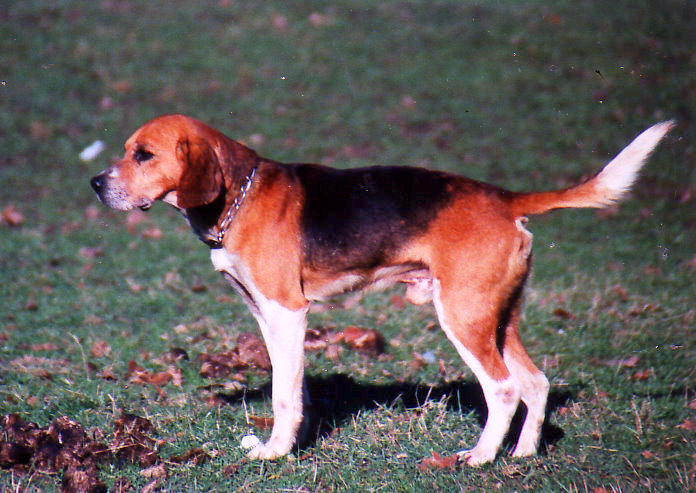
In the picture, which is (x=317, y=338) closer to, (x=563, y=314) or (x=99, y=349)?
(x=99, y=349)

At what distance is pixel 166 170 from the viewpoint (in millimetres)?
4430

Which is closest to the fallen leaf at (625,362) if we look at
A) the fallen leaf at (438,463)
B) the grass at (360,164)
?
the grass at (360,164)

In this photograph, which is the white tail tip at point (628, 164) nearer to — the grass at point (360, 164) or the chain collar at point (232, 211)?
the grass at point (360, 164)

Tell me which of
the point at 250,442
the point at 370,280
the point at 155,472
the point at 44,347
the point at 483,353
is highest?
the point at 370,280

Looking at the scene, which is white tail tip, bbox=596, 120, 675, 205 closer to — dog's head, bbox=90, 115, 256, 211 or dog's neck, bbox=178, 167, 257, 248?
dog's neck, bbox=178, 167, 257, 248

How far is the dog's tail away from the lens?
4.37 meters

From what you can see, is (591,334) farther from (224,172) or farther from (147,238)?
(147,238)

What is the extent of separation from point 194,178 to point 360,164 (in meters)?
8.43

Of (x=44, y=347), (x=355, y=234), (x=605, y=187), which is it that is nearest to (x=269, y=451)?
(x=355, y=234)

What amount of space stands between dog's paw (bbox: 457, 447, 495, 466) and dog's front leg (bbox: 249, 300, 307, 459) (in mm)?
998

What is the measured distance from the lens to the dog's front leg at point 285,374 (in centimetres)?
448

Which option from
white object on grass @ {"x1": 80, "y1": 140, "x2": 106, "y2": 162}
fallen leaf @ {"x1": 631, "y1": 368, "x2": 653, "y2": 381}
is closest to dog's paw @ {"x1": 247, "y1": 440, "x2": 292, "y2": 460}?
fallen leaf @ {"x1": 631, "y1": 368, "x2": 653, "y2": 381}

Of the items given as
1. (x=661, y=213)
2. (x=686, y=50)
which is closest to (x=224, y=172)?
(x=661, y=213)

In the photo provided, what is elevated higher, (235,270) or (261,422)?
(235,270)
